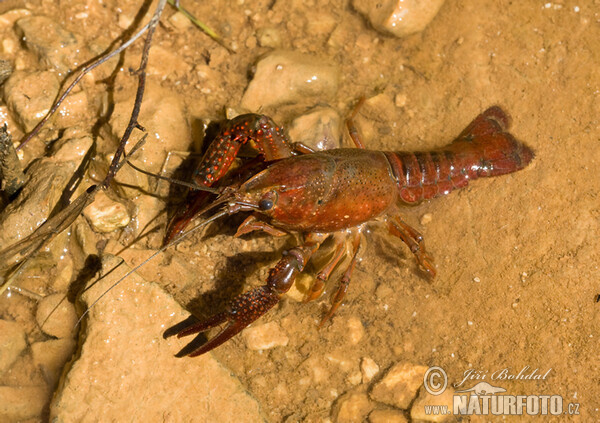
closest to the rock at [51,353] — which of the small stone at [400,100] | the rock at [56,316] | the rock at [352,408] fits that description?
the rock at [56,316]

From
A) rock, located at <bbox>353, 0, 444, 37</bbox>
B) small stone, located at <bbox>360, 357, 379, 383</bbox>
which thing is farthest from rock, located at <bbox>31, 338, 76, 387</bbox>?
rock, located at <bbox>353, 0, 444, 37</bbox>

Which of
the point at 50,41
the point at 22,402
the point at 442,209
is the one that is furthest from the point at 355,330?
the point at 50,41

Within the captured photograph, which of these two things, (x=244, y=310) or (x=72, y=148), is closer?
(x=244, y=310)

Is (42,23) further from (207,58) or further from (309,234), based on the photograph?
(309,234)

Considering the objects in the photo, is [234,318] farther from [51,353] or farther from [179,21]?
[179,21]

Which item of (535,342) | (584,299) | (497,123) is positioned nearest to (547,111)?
(497,123)

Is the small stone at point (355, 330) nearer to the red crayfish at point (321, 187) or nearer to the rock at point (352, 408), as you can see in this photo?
the red crayfish at point (321, 187)
